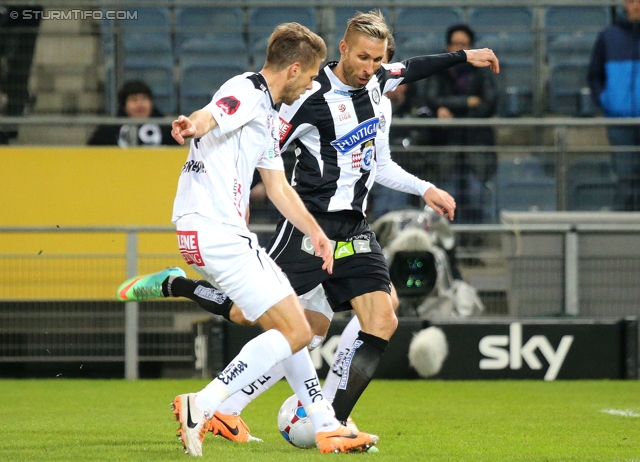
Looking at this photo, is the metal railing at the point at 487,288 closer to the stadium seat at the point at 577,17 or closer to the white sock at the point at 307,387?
the stadium seat at the point at 577,17

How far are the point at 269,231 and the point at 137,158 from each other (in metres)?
1.61

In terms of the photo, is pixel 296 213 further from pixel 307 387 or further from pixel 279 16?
pixel 279 16

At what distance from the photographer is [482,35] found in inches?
507

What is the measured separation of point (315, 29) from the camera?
1271 cm

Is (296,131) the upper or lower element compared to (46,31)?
lower

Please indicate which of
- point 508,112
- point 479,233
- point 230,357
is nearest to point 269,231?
point 230,357

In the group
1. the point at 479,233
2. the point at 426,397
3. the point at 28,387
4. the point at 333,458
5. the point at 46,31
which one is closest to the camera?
the point at 333,458

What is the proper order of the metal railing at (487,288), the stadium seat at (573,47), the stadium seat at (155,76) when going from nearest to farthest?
the metal railing at (487,288)
the stadium seat at (155,76)
the stadium seat at (573,47)

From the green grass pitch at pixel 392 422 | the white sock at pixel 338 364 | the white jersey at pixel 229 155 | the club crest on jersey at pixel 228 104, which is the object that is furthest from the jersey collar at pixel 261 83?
the green grass pitch at pixel 392 422

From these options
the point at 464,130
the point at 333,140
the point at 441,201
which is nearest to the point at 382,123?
the point at 333,140

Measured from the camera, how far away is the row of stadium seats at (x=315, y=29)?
12.1m

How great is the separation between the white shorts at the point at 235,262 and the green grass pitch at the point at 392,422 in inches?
28.7

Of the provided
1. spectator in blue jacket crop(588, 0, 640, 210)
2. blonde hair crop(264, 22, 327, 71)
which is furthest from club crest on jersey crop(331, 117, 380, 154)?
spectator in blue jacket crop(588, 0, 640, 210)

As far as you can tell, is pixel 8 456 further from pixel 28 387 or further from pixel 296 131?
pixel 28 387
